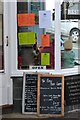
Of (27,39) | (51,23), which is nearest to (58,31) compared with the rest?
(51,23)

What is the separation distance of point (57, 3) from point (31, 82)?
1568 mm

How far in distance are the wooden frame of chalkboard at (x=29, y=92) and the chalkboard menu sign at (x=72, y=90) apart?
0.64 meters

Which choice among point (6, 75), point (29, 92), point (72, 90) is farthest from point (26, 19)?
point (72, 90)

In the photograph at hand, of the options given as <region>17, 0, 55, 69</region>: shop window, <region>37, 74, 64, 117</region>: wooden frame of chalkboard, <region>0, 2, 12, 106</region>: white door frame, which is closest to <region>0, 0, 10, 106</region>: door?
<region>0, 2, 12, 106</region>: white door frame

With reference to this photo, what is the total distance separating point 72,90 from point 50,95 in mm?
522

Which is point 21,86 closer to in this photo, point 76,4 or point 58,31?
point 58,31

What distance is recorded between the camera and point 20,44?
235 inches

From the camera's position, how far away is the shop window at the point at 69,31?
6059 mm

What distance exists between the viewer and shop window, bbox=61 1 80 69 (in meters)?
6.06

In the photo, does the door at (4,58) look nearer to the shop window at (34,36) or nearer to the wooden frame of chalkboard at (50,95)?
the shop window at (34,36)

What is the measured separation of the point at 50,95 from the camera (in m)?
5.82

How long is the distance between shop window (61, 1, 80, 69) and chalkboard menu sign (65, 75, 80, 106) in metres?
0.27

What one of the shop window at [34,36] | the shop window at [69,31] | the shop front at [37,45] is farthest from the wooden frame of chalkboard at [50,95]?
the shop window at [69,31]

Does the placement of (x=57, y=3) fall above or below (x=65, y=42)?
above
